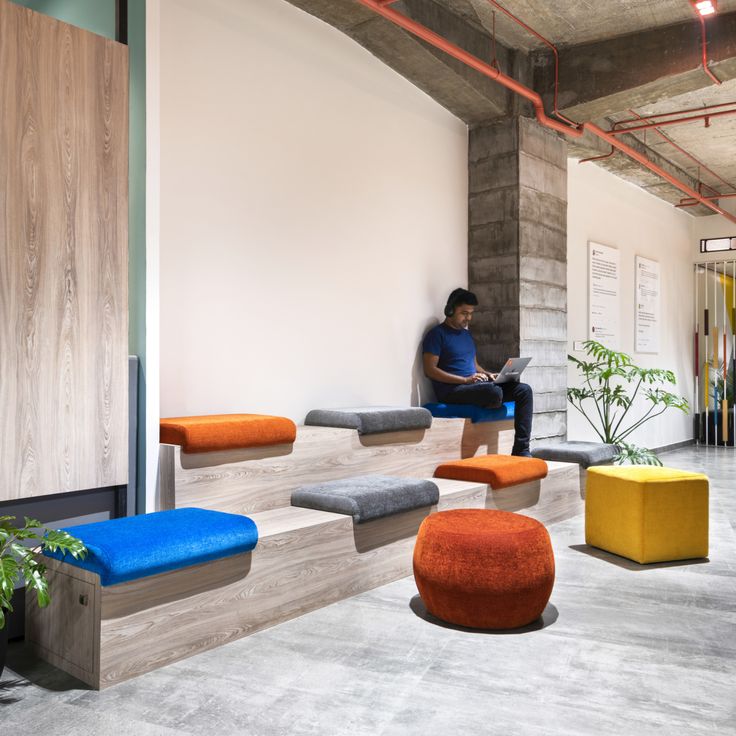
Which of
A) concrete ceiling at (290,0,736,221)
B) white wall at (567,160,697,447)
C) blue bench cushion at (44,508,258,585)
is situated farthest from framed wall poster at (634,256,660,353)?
blue bench cushion at (44,508,258,585)

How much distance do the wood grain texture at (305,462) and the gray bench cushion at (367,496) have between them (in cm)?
12

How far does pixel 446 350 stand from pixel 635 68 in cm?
242

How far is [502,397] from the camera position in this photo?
507 centimetres

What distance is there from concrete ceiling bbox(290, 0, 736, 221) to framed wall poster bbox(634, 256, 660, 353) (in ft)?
9.03

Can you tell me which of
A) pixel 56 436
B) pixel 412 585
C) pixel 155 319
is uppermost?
pixel 155 319

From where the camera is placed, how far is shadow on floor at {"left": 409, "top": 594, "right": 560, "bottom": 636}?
2799 millimetres

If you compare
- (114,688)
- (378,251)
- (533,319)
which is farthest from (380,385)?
(114,688)

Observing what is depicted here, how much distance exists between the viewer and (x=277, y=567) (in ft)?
9.39

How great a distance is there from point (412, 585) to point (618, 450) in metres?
2.96

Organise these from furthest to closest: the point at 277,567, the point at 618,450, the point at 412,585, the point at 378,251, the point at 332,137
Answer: the point at 618,450
the point at 378,251
the point at 332,137
the point at 412,585
the point at 277,567

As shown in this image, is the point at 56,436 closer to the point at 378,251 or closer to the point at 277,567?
the point at 277,567

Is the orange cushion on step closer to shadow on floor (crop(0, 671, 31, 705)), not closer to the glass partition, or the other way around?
shadow on floor (crop(0, 671, 31, 705))

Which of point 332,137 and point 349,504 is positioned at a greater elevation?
point 332,137

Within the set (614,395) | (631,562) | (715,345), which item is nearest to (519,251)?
(614,395)
